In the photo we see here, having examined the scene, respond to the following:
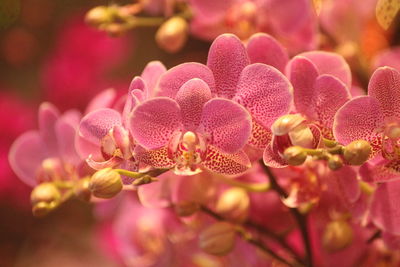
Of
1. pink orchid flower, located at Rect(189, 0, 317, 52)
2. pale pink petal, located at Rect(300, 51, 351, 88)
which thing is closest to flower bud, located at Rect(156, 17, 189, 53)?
pink orchid flower, located at Rect(189, 0, 317, 52)

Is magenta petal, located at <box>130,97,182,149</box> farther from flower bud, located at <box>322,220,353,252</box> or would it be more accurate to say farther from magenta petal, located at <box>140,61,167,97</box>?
flower bud, located at <box>322,220,353,252</box>

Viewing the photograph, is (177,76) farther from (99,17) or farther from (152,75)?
(99,17)

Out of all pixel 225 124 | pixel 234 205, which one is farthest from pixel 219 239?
pixel 225 124

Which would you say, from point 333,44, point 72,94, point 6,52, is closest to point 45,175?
point 333,44

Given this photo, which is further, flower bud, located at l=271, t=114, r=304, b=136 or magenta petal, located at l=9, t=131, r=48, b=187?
magenta petal, located at l=9, t=131, r=48, b=187

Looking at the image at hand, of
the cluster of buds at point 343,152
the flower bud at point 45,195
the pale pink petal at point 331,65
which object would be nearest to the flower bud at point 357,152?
the cluster of buds at point 343,152

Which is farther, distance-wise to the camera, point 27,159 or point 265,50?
point 27,159
